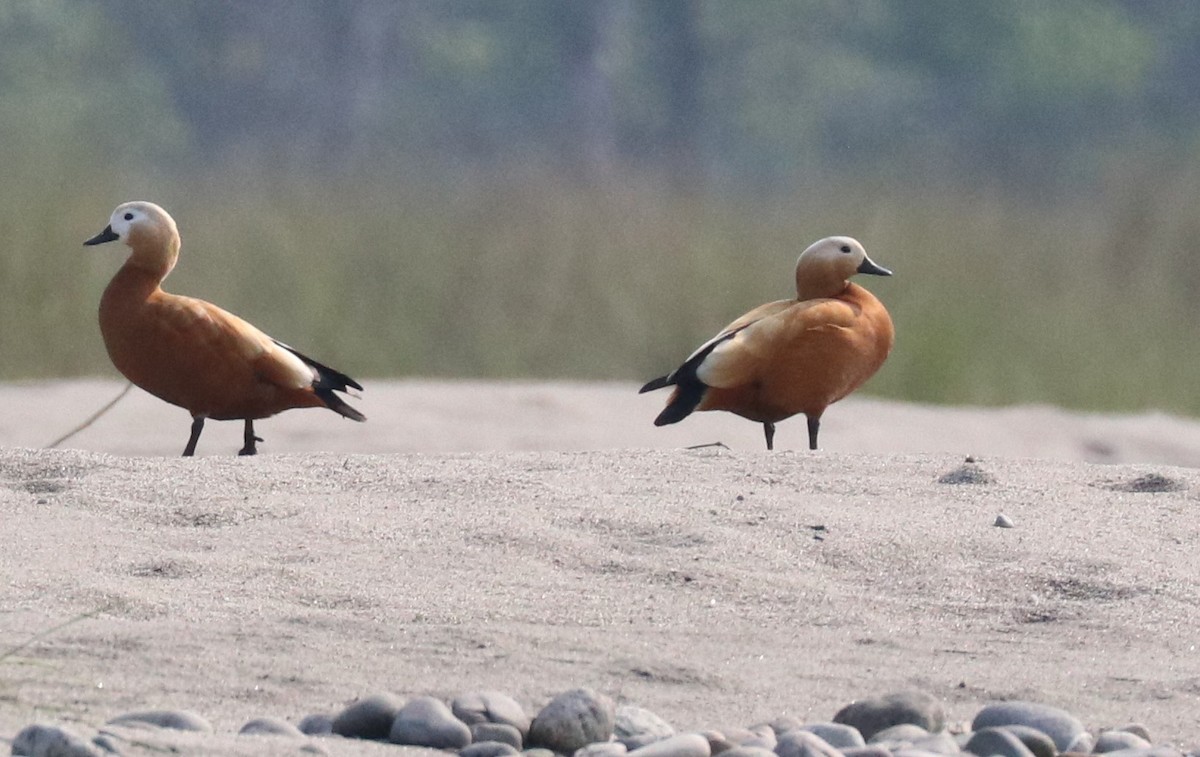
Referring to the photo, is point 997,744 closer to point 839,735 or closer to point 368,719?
point 839,735

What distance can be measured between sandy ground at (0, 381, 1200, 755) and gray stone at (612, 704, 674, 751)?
0.11 meters

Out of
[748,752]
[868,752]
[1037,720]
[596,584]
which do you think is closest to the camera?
[748,752]

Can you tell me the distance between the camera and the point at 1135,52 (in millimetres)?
16688

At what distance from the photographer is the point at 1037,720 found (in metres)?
2.78

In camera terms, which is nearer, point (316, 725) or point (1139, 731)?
point (316, 725)

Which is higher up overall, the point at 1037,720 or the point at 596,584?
the point at 596,584

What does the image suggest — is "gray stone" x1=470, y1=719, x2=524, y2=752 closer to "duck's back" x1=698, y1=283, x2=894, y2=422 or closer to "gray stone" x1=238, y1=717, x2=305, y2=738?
"gray stone" x1=238, y1=717, x2=305, y2=738

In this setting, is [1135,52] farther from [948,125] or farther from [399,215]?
[399,215]

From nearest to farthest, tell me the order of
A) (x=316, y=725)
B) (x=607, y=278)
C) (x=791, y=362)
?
(x=316, y=725), (x=791, y=362), (x=607, y=278)

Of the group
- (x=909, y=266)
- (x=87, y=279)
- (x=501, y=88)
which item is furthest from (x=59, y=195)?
(x=501, y=88)

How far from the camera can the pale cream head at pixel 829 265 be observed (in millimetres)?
5734

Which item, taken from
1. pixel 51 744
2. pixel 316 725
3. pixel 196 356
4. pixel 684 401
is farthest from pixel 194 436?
pixel 51 744

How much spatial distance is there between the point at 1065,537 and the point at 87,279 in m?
7.48

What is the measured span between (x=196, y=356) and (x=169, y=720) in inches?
104
